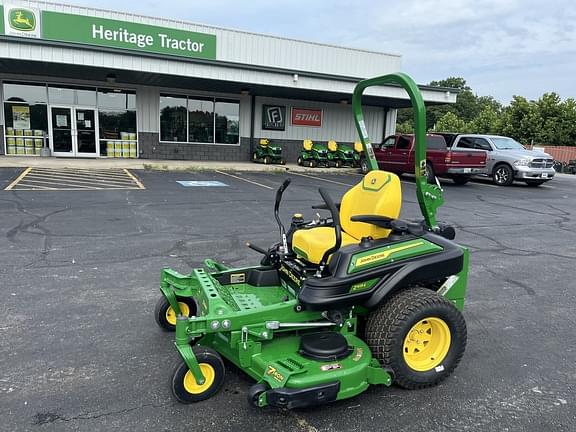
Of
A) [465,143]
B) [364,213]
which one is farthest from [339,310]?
[465,143]

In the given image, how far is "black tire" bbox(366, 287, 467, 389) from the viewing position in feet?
10.1

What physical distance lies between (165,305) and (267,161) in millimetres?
18233

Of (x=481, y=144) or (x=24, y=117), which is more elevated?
(x=24, y=117)

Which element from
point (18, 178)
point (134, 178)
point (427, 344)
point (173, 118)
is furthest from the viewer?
point (173, 118)

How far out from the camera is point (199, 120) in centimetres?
2167

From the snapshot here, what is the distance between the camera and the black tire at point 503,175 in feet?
57.7

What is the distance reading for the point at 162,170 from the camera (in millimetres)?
16781

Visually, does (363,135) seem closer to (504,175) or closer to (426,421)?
(426,421)

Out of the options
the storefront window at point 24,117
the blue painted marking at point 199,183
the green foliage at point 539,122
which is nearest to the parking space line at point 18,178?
the blue painted marking at point 199,183

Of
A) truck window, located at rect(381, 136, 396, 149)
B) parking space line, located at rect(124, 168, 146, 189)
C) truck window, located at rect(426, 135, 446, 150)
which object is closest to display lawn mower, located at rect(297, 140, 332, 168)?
truck window, located at rect(381, 136, 396, 149)

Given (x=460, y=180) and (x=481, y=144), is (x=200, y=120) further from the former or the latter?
(x=481, y=144)

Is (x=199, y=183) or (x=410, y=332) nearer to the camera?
(x=410, y=332)

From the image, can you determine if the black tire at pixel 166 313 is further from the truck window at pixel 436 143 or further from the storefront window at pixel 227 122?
the storefront window at pixel 227 122

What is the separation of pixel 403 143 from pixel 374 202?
14.9m
